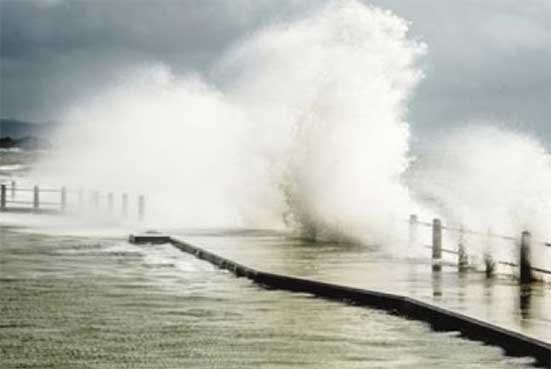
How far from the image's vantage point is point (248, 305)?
18.4 m

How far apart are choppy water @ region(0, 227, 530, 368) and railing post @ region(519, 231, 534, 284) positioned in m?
3.58

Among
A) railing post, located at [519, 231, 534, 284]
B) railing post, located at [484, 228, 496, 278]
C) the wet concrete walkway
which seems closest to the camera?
the wet concrete walkway

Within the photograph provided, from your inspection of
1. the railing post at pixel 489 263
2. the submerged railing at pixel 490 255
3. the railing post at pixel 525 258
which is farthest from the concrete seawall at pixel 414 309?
the railing post at pixel 489 263

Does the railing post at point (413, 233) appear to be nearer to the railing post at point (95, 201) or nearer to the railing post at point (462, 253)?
the railing post at point (462, 253)

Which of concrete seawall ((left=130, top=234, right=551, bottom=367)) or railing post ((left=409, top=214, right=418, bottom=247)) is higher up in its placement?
railing post ((left=409, top=214, right=418, bottom=247))

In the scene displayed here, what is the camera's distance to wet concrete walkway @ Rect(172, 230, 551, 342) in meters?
16.5

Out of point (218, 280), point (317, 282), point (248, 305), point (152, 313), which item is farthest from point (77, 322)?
point (218, 280)

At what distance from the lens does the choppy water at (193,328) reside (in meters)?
13.1

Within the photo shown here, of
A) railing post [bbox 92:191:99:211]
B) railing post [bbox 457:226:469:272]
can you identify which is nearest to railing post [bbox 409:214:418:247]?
railing post [bbox 457:226:469:272]

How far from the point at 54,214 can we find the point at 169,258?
25.8m

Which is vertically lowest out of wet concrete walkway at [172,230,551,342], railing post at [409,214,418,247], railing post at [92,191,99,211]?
wet concrete walkway at [172,230,551,342]

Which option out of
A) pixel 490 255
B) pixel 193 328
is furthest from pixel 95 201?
pixel 193 328

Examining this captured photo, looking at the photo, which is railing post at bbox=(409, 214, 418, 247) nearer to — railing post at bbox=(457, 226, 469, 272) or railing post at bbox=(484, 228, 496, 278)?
railing post at bbox=(457, 226, 469, 272)

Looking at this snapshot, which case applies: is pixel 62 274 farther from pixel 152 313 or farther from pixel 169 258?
pixel 152 313
